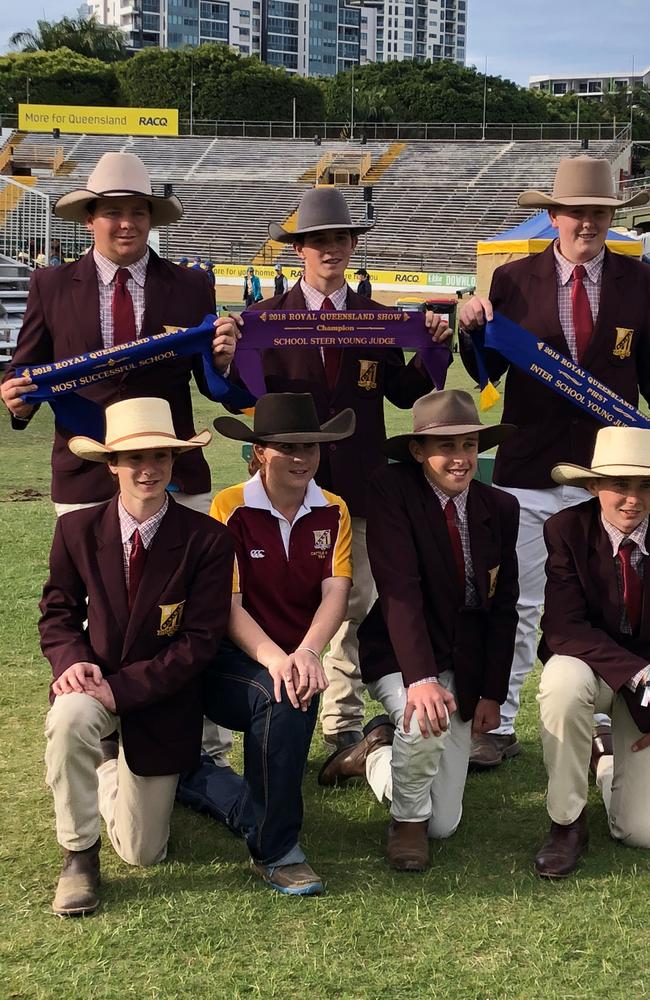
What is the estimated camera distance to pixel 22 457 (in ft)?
39.7

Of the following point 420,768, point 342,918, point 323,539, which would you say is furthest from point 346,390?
point 342,918

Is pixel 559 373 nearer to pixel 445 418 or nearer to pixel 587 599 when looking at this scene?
pixel 445 418

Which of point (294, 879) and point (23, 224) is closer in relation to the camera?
point (294, 879)

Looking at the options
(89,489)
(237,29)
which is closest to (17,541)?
(89,489)

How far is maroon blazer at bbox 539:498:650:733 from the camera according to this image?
3893 mm

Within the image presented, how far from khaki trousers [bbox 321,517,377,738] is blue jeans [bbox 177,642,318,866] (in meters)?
0.98

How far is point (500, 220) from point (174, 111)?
24.1 meters

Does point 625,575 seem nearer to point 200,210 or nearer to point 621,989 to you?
point 621,989

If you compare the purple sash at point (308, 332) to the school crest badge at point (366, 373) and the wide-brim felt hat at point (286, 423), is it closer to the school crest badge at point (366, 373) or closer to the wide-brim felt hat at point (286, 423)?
the school crest badge at point (366, 373)

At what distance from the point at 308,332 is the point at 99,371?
0.81m

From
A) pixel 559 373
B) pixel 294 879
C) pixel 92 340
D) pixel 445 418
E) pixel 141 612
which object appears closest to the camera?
pixel 294 879

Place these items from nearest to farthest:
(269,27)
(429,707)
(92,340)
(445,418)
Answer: (429,707) → (445,418) → (92,340) → (269,27)

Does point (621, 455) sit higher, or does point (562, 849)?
point (621, 455)

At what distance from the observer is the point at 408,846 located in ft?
12.5
